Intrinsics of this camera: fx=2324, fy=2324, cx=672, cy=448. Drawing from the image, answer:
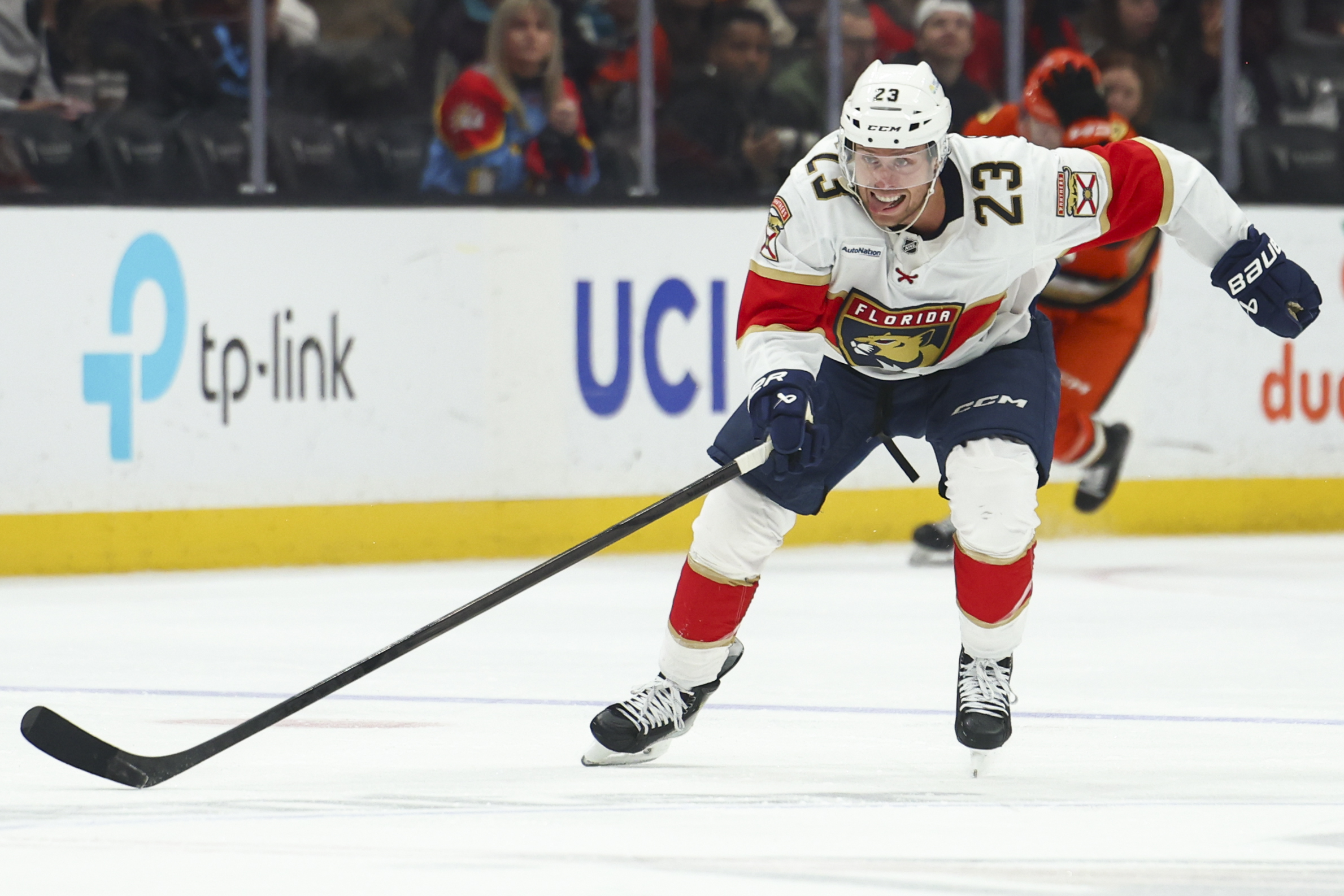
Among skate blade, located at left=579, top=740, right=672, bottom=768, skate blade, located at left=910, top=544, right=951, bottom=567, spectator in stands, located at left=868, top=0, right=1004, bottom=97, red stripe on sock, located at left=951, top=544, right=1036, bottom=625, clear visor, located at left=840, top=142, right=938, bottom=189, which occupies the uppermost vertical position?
spectator in stands, located at left=868, top=0, right=1004, bottom=97

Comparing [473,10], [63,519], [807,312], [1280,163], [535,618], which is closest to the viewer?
[807,312]

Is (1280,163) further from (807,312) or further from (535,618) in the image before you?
(807,312)

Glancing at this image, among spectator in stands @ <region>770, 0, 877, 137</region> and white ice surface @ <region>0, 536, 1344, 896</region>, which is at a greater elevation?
spectator in stands @ <region>770, 0, 877, 137</region>

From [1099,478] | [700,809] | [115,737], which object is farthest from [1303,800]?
[1099,478]

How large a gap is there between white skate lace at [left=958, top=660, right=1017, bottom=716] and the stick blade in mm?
1226

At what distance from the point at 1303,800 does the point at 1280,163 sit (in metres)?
5.40

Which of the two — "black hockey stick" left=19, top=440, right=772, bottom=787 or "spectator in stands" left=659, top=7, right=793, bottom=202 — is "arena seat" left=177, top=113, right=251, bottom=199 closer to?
"spectator in stands" left=659, top=7, right=793, bottom=202

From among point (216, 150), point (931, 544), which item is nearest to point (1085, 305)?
point (931, 544)

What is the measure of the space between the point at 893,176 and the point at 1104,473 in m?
3.99

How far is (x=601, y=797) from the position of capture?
10.8 feet

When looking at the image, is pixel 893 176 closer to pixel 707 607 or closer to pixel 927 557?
pixel 707 607

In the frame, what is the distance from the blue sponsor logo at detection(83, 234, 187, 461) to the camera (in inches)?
258

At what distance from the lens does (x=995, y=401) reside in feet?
12.1

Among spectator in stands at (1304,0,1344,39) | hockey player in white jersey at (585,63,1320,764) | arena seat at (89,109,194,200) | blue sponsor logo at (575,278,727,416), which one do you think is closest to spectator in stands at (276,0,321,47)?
arena seat at (89,109,194,200)
